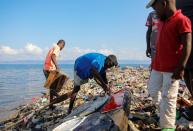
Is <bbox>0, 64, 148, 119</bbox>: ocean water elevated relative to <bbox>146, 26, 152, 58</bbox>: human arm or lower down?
lower down

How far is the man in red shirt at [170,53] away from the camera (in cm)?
493

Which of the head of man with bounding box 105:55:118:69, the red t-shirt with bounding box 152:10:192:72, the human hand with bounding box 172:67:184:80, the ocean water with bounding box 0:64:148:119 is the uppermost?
the red t-shirt with bounding box 152:10:192:72

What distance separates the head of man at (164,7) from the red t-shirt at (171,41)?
2.8 inches

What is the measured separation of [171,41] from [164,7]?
0.48m

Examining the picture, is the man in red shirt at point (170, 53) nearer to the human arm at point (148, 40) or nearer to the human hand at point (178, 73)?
the human hand at point (178, 73)

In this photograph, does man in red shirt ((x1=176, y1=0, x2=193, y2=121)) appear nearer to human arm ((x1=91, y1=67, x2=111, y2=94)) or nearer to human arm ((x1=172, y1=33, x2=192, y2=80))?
human arm ((x1=172, y1=33, x2=192, y2=80))

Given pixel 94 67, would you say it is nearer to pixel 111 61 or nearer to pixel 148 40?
pixel 111 61

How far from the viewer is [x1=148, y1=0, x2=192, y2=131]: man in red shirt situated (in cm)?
493

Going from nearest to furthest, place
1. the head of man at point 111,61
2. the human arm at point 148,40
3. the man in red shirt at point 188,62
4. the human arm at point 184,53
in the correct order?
the human arm at point 184,53 → the man in red shirt at point 188,62 → the human arm at point 148,40 → the head of man at point 111,61

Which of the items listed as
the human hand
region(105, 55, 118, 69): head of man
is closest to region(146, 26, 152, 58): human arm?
region(105, 55, 118, 69): head of man

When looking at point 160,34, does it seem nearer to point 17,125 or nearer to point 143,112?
point 143,112

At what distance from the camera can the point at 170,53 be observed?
16.8 feet

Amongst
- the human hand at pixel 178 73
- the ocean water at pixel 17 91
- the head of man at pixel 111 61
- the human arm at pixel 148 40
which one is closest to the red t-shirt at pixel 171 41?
the human hand at pixel 178 73

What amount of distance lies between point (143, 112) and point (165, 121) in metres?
1.87
